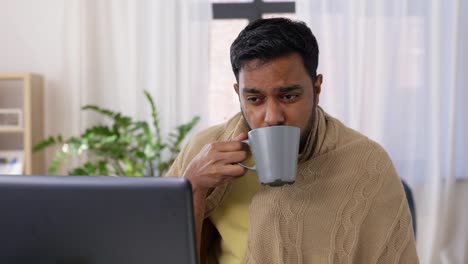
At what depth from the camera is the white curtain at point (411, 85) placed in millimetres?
3590

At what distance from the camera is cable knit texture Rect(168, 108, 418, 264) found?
1.23m

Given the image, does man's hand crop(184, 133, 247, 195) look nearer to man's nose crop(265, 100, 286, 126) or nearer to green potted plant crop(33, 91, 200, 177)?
man's nose crop(265, 100, 286, 126)

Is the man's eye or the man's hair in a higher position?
the man's hair

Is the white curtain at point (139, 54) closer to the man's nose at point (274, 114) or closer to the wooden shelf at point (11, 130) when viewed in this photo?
the wooden shelf at point (11, 130)

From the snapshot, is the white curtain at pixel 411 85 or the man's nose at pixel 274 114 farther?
the white curtain at pixel 411 85

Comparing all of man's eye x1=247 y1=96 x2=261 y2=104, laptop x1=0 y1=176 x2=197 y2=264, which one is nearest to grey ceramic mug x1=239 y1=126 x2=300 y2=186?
man's eye x1=247 y1=96 x2=261 y2=104

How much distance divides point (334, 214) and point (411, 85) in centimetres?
256

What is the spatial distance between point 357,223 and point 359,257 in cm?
7

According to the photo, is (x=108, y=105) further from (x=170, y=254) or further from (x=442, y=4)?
(x=170, y=254)

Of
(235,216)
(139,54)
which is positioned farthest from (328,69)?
(235,216)

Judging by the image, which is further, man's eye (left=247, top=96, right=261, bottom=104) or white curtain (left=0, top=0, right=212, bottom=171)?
white curtain (left=0, top=0, right=212, bottom=171)

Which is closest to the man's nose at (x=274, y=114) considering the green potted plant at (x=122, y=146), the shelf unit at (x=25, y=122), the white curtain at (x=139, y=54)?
the green potted plant at (x=122, y=146)

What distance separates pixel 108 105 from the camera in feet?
12.1

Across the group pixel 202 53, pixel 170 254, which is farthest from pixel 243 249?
pixel 202 53
